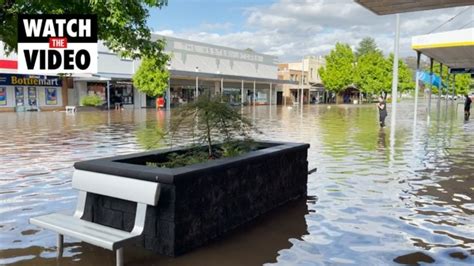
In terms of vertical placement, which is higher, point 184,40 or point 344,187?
point 184,40

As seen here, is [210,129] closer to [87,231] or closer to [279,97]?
[87,231]

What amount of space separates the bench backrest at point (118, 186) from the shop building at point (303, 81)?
71.5 metres

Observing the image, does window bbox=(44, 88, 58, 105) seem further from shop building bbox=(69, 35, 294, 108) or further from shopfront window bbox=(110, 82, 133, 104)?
shopfront window bbox=(110, 82, 133, 104)

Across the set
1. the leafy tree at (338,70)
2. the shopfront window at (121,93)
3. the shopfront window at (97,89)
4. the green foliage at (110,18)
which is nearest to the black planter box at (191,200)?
the green foliage at (110,18)

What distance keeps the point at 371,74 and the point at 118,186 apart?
78.2 m

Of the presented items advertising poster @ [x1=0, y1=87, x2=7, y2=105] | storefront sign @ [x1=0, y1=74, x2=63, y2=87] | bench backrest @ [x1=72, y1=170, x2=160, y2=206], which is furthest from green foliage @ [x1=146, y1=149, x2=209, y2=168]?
advertising poster @ [x1=0, y1=87, x2=7, y2=105]

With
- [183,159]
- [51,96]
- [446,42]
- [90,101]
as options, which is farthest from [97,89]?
[183,159]

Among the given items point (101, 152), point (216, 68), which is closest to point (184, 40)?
point (216, 68)

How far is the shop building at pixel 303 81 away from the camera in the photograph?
78.8 m

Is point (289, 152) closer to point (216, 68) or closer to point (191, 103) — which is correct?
point (191, 103)

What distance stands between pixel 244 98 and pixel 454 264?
61.2 m

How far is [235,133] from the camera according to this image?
6113mm

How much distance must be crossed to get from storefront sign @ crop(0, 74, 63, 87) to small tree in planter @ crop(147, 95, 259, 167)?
120 feet

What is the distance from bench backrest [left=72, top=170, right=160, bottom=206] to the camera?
4.39 m
